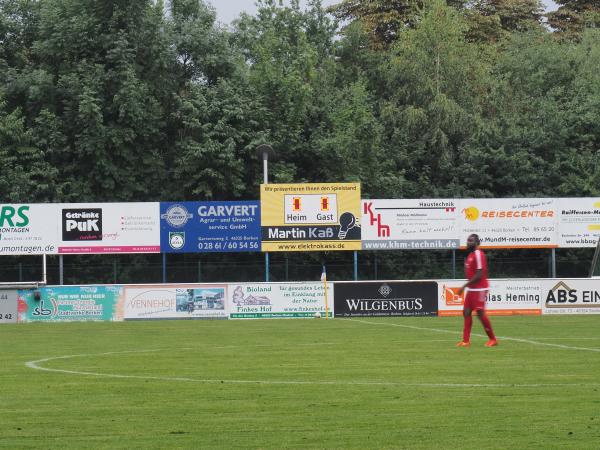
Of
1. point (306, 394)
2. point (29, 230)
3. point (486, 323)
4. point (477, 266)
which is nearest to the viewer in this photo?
point (306, 394)

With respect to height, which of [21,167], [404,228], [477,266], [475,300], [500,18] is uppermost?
[500,18]

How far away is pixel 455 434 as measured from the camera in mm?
10281

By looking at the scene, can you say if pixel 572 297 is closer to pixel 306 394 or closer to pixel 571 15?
pixel 306 394

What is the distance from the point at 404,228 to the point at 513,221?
4450 mm

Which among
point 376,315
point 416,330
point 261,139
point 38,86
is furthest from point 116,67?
point 416,330

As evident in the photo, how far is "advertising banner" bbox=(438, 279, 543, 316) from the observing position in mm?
39469

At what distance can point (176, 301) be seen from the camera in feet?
128

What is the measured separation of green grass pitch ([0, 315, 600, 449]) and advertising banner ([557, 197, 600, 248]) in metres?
21.7

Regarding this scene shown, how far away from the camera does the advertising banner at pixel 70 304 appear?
3847cm

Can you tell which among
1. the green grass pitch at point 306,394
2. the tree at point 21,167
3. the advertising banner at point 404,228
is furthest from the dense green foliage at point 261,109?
the green grass pitch at point 306,394

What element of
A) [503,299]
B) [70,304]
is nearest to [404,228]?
[503,299]

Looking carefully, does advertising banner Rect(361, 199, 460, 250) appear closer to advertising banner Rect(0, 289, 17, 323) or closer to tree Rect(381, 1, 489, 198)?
tree Rect(381, 1, 489, 198)

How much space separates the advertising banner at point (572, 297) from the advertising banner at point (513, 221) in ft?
19.7

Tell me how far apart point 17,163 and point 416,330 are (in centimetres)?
2902
